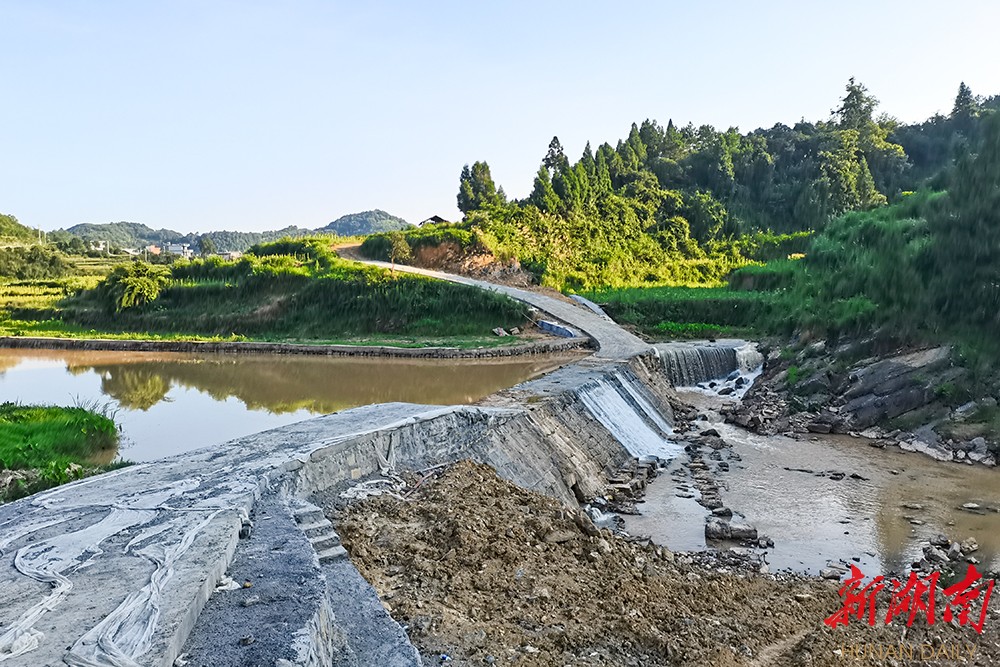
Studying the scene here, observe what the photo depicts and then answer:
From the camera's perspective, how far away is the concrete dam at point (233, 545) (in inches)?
156

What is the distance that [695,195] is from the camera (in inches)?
1741

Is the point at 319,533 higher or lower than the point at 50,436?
higher

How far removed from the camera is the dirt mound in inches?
217

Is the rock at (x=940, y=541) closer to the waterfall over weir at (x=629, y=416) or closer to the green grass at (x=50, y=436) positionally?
the waterfall over weir at (x=629, y=416)

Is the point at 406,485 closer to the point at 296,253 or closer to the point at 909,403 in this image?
the point at 909,403

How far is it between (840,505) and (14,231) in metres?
78.0

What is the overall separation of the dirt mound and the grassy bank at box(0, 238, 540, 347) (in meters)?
15.8

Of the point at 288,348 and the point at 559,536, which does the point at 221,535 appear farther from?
the point at 288,348

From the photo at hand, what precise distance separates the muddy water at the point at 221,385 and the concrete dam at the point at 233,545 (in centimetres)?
393

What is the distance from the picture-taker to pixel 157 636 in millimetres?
3842

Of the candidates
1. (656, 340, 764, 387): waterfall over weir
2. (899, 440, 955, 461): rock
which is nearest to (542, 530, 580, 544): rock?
(899, 440, 955, 461): rock

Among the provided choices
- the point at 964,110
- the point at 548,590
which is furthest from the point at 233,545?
the point at 964,110

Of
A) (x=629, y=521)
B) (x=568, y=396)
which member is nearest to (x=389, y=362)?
(x=568, y=396)

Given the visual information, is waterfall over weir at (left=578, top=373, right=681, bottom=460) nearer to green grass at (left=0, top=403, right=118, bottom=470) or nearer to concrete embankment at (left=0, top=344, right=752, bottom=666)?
concrete embankment at (left=0, top=344, right=752, bottom=666)
